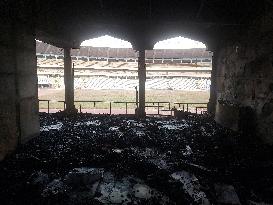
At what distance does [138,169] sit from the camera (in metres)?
5.37

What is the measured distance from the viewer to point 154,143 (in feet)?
24.5

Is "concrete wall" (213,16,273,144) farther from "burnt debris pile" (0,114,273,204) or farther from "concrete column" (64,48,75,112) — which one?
"concrete column" (64,48,75,112)

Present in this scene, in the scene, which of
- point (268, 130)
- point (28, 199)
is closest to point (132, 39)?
point (268, 130)

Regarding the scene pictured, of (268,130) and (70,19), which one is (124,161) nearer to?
(268,130)

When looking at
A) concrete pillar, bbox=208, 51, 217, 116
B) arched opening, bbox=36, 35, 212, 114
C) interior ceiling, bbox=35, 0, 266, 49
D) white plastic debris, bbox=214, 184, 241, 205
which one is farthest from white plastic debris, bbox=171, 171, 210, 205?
arched opening, bbox=36, 35, 212, 114

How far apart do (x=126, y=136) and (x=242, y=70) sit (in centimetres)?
452

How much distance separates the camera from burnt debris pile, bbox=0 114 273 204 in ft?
13.6

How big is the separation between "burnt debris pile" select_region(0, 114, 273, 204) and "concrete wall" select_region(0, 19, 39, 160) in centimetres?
44

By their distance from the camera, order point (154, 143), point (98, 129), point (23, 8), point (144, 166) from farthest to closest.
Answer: point (98, 129), point (154, 143), point (23, 8), point (144, 166)

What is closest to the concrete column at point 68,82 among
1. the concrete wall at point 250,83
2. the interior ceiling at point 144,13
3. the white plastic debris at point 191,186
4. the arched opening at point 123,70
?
the interior ceiling at point 144,13

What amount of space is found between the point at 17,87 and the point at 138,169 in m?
3.54

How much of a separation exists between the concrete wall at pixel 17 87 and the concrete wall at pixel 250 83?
6.24m

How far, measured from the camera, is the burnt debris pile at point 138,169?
414 cm

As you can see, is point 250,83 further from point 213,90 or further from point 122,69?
point 122,69
